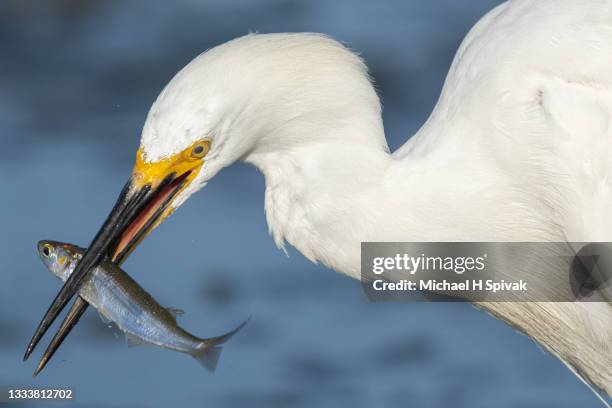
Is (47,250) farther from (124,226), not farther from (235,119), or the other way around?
(235,119)

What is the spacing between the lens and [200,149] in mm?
3406

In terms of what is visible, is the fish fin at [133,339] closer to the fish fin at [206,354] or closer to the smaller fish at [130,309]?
the smaller fish at [130,309]

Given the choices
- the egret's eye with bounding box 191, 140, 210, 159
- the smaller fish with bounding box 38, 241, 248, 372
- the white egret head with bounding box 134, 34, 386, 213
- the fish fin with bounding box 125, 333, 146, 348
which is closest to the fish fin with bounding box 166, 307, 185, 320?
the smaller fish with bounding box 38, 241, 248, 372

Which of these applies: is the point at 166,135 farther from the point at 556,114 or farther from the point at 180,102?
the point at 556,114

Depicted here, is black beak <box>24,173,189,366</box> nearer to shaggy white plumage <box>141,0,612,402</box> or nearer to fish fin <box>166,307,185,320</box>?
shaggy white plumage <box>141,0,612,402</box>

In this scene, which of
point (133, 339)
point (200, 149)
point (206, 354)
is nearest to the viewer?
point (200, 149)

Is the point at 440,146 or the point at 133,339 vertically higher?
the point at 440,146

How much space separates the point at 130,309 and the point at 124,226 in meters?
0.27

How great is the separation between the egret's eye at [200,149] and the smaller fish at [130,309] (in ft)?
1.25

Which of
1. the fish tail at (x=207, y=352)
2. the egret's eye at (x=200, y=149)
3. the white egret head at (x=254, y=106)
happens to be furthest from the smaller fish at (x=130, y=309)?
the egret's eye at (x=200, y=149)

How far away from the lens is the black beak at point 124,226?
3432mm

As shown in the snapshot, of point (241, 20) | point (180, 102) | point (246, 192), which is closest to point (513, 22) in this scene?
point (180, 102)

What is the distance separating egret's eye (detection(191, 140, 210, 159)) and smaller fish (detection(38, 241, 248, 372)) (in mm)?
382

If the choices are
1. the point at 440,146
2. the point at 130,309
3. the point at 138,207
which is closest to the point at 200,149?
the point at 138,207
